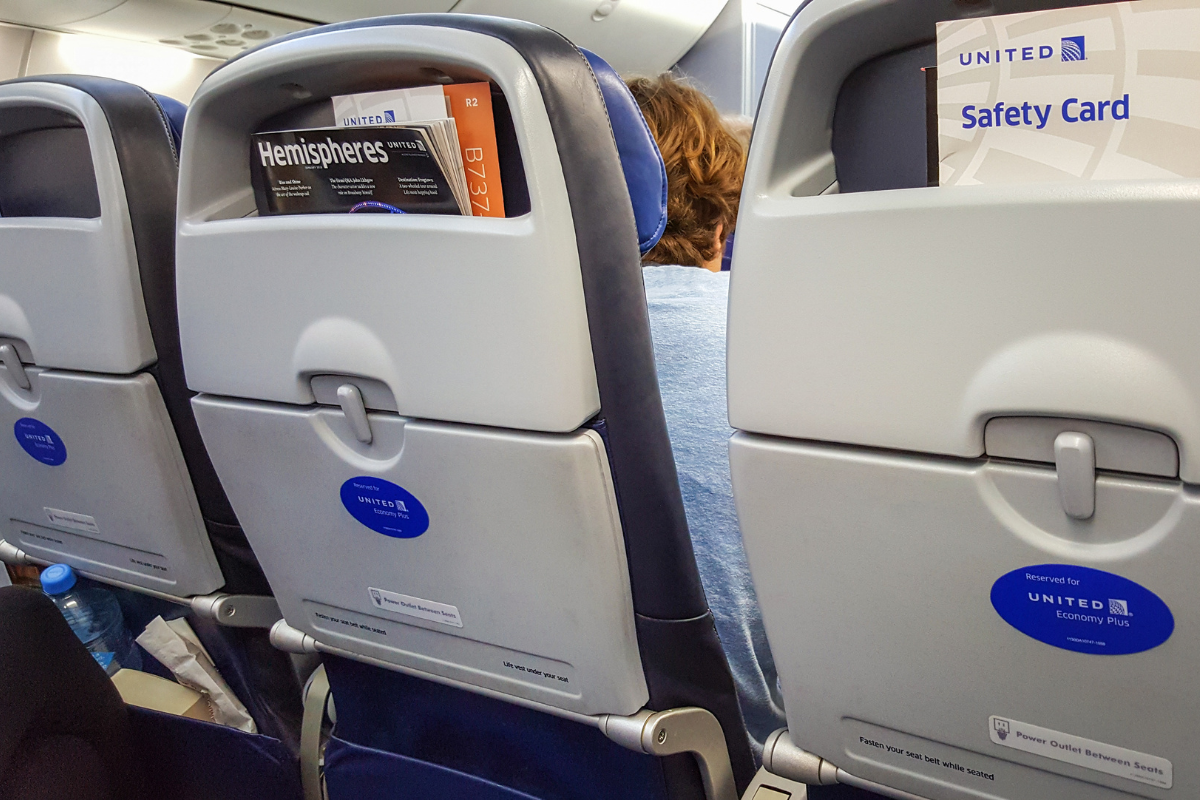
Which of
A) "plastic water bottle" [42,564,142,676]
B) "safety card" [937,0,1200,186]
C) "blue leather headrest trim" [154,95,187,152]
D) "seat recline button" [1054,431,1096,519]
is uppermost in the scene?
"safety card" [937,0,1200,186]

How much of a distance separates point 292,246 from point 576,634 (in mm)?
510

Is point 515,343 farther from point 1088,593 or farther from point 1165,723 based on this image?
point 1165,723

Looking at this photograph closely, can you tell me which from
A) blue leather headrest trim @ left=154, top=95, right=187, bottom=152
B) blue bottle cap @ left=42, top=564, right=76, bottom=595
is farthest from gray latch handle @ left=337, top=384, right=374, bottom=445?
blue bottle cap @ left=42, top=564, right=76, bottom=595

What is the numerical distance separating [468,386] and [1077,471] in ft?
1.72

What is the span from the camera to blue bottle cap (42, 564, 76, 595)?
5.48ft

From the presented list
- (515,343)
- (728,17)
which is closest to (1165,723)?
(515,343)

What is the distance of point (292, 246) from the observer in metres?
0.92

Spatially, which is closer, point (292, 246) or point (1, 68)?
point (292, 246)

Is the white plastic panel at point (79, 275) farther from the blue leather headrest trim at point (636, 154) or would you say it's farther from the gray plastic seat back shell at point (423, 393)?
the blue leather headrest trim at point (636, 154)

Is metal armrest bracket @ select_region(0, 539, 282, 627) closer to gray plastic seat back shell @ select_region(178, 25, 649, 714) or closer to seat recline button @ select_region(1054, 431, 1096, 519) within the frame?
gray plastic seat back shell @ select_region(178, 25, 649, 714)

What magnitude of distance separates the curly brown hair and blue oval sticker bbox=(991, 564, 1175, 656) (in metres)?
0.98

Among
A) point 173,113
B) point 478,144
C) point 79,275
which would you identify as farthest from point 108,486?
point 478,144

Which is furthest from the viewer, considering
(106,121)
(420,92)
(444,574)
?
(106,121)

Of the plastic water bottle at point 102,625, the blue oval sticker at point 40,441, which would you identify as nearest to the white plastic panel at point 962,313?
the blue oval sticker at point 40,441
